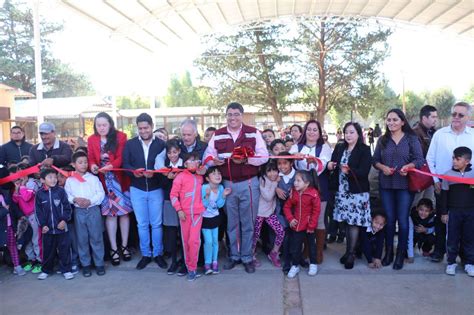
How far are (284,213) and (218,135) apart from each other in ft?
3.95

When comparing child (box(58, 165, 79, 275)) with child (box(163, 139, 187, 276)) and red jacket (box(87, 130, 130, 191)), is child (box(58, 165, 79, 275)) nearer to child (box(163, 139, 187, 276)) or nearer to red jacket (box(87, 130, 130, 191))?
red jacket (box(87, 130, 130, 191))

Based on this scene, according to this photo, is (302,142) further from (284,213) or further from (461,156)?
(461,156)

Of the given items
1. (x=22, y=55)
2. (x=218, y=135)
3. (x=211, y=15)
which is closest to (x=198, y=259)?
(x=218, y=135)

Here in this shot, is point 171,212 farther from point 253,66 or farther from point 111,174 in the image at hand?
point 253,66

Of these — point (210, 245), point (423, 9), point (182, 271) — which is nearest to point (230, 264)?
point (210, 245)

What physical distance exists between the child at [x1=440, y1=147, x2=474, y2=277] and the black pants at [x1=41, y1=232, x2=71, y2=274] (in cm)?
438

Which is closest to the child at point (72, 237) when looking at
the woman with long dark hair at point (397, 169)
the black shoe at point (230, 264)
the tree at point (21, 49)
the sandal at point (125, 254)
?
the sandal at point (125, 254)

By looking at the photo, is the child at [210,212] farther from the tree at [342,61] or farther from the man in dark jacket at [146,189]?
the tree at [342,61]

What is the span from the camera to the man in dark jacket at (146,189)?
4941mm

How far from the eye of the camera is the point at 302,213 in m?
4.56

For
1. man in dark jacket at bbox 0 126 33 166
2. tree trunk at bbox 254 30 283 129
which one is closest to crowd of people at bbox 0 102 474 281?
man in dark jacket at bbox 0 126 33 166

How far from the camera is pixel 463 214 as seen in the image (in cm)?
454

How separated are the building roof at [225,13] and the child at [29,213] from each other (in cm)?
918

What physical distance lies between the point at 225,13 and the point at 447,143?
1397 cm
